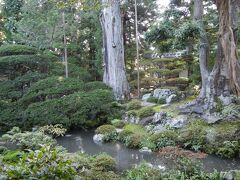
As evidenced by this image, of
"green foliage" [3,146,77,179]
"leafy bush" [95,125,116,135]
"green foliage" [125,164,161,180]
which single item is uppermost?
"green foliage" [3,146,77,179]

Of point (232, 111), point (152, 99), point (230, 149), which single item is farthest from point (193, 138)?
point (152, 99)

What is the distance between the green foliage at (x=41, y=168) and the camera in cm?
345

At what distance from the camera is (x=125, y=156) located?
28.6 feet

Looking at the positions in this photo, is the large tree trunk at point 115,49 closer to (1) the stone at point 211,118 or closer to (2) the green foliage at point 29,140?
(1) the stone at point 211,118

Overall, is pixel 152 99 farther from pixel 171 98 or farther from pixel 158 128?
pixel 158 128

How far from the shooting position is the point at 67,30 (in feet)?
53.2

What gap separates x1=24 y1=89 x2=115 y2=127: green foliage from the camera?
12320mm

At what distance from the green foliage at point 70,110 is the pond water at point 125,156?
76cm

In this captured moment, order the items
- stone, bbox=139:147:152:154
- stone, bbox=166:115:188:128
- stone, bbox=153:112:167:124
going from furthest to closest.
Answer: stone, bbox=153:112:167:124
stone, bbox=166:115:188:128
stone, bbox=139:147:152:154

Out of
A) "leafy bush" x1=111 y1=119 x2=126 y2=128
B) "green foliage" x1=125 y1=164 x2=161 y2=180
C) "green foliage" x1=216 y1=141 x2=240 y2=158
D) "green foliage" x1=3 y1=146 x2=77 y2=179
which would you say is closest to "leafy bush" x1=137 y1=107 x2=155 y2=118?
"leafy bush" x1=111 y1=119 x2=126 y2=128

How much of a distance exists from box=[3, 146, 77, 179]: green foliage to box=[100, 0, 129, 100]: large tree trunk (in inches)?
454

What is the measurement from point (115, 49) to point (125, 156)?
25.9ft

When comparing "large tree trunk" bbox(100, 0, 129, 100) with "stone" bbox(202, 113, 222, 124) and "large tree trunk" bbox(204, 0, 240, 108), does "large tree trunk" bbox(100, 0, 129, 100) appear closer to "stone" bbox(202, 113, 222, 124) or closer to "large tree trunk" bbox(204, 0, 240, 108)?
"large tree trunk" bbox(204, 0, 240, 108)

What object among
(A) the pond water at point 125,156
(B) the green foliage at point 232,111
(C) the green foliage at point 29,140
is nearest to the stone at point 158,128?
(A) the pond water at point 125,156
